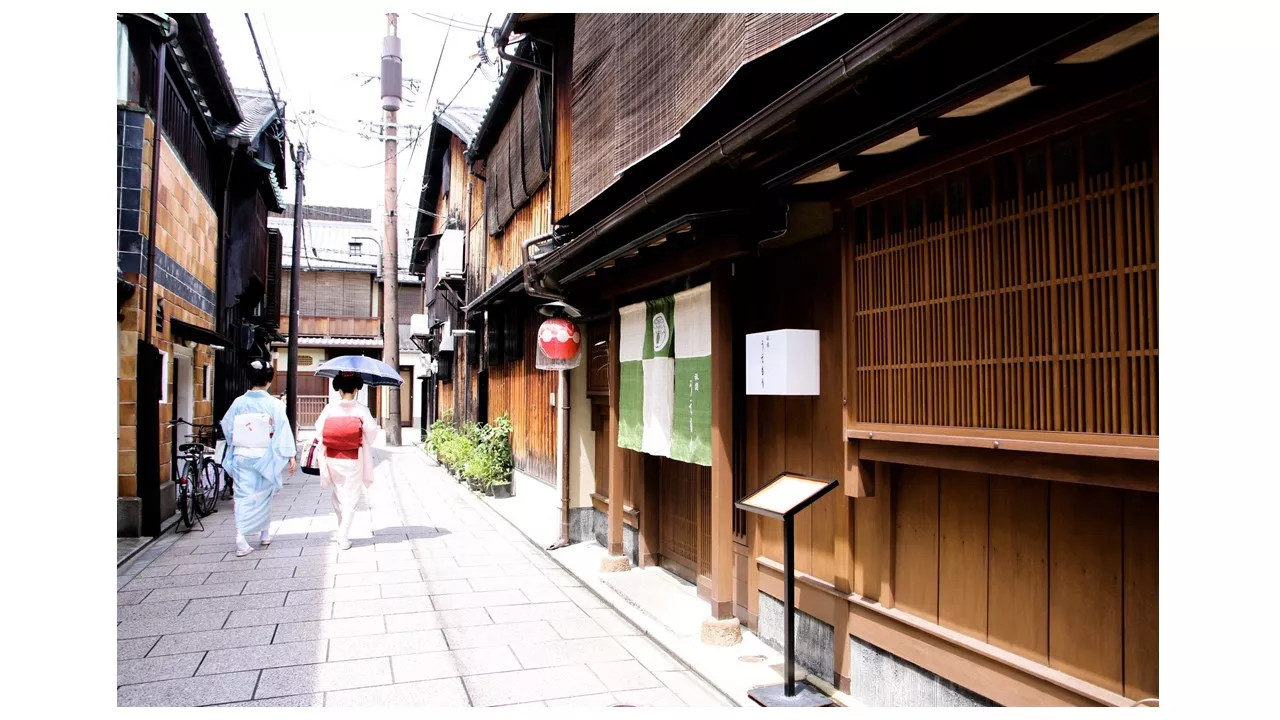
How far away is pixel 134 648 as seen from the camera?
21.4 ft

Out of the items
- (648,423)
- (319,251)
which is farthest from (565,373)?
(319,251)

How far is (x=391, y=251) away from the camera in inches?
984

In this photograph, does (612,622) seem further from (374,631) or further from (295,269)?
(295,269)

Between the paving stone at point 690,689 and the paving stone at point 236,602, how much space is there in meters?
4.49

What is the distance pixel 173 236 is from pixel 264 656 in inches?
368

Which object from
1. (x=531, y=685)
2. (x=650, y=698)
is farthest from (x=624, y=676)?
(x=531, y=685)

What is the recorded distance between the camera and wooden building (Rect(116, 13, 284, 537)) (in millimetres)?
10672

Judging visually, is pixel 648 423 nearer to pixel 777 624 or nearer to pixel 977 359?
pixel 777 624

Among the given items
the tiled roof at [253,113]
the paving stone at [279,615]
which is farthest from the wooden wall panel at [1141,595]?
the tiled roof at [253,113]

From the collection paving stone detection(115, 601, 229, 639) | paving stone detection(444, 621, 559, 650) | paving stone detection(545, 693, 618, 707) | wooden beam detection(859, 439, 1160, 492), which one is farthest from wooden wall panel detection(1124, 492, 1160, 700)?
paving stone detection(115, 601, 229, 639)

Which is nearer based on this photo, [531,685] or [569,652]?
[531,685]

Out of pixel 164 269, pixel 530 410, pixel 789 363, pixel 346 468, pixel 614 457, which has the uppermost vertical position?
pixel 164 269

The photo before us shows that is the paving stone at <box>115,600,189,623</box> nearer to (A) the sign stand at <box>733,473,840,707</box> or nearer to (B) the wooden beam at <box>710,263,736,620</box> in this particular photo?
(B) the wooden beam at <box>710,263,736,620</box>

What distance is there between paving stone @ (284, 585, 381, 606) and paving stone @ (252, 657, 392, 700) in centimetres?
208
